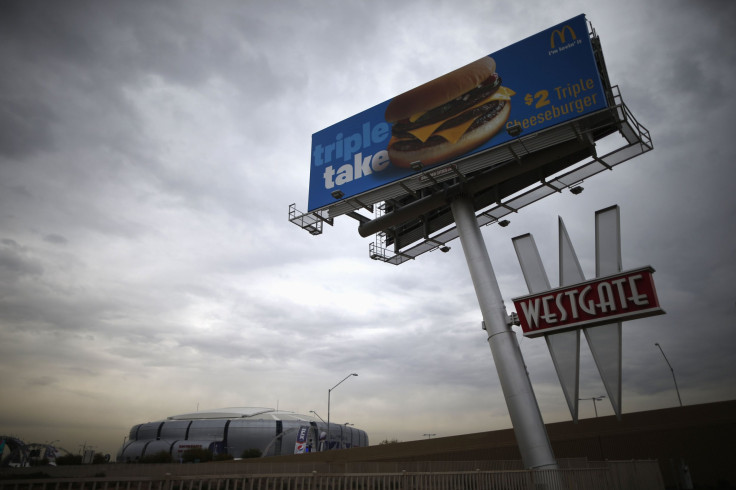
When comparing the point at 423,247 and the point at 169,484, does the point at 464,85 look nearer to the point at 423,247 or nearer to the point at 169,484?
the point at 423,247

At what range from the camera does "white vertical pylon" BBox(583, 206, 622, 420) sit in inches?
664

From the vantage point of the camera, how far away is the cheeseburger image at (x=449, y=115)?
22156 mm

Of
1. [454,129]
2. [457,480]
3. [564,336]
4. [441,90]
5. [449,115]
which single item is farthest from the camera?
[441,90]

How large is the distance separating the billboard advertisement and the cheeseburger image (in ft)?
0.18

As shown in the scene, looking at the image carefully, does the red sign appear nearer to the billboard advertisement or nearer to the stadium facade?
the billboard advertisement

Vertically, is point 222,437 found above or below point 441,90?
below

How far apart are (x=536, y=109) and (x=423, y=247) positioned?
34.4ft

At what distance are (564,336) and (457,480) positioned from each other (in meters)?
10.1

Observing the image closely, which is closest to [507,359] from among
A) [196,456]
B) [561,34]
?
[561,34]

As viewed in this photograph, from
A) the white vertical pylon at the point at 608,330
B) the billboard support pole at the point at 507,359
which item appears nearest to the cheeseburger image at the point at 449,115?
the billboard support pole at the point at 507,359

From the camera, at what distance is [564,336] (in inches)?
720

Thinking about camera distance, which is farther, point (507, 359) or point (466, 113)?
point (466, 113)

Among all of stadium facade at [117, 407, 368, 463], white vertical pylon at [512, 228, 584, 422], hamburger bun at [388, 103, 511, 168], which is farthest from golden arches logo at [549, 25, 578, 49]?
stadium facade at [117, 407, 368, 463]

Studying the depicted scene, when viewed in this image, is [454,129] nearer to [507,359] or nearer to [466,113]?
[466,113]
